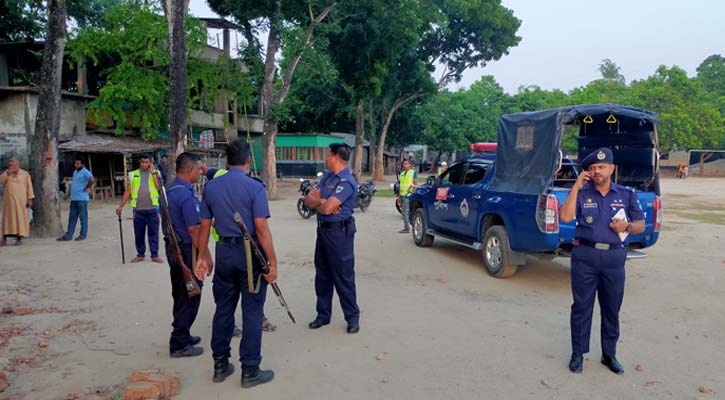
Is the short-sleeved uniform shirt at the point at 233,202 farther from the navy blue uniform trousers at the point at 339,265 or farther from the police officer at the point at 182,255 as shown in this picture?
the navy blue uniform trousers at the point at 339,265

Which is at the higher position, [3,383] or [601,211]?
[601,211]

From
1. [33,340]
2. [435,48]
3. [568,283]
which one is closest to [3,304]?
[33,340]

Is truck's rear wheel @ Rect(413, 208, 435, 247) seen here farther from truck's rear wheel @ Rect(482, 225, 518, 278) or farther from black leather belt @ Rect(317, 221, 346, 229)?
black leather belt @ Rect(317, 221, 346, 229)

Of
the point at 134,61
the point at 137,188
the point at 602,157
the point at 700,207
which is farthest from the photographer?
the point at 134,61

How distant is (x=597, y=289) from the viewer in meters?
4.34

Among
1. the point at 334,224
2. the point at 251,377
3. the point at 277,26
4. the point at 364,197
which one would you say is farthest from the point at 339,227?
the point at 277,26

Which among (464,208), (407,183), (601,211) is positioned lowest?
(464,208)

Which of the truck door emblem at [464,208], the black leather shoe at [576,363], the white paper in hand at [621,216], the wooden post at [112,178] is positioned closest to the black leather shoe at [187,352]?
the black leather shoe at [576,363]

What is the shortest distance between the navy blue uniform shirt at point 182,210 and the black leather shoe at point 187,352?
91 cm

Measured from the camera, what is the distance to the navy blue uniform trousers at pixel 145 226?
27.1ft

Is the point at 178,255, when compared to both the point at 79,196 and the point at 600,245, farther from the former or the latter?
the point at 79,196

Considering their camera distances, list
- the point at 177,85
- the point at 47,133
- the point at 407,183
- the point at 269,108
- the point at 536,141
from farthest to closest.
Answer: the point at 269,108
the point at 177,85
the point at 407,183
the point at 47,133
the point at 536,141

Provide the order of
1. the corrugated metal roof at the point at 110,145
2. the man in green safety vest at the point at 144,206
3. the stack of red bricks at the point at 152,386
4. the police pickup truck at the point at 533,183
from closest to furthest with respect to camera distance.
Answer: the stack of red bricks at the point at 152,386 < the police pickup truck at the point at 533,183 < the man in green safety vest at the point at 144,206 < the corrugated metal roof at the point at 110,145

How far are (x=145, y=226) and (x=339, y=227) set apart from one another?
4.64 metres
